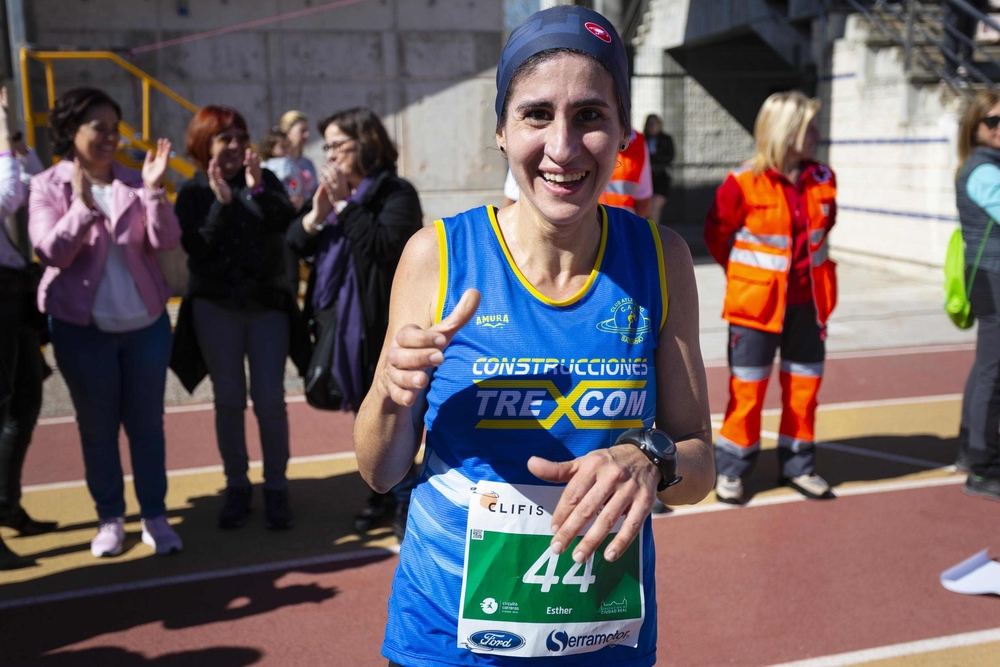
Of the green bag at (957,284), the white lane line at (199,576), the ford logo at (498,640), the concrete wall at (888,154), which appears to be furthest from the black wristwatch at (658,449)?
the concrete wall at (888,154)

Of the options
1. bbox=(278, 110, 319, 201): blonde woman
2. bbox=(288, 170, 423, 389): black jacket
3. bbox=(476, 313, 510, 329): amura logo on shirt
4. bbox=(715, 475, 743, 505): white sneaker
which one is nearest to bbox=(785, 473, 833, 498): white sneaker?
bbox=(715, 475, 743, 505): white sneaker

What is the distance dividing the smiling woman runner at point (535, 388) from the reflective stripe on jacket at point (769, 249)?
11.7 feet

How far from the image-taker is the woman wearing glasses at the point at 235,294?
5.13 meters

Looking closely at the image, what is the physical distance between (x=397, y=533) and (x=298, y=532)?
580 millimetres

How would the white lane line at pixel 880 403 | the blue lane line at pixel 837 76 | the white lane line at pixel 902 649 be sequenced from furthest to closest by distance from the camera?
the blue lane line at pixel 837 76, the white lane line at pixel 880 403, the white lane line at pixel 902 649

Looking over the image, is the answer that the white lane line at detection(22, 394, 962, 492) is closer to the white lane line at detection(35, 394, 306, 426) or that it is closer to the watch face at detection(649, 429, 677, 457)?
the white lane line at detection(35, 394, 306, 426)

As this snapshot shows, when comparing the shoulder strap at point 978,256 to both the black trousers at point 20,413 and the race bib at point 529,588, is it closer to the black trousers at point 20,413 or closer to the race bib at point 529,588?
the race bib at point 529,588

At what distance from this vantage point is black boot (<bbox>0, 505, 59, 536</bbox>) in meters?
5.27

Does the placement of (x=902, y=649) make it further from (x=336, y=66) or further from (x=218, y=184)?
(x=336, y=66)

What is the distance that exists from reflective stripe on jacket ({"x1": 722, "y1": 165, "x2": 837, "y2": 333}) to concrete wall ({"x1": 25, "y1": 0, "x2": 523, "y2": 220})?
7.98 meters

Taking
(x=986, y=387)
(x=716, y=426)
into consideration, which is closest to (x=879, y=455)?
(x=986, y=387)

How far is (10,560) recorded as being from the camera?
193 inches

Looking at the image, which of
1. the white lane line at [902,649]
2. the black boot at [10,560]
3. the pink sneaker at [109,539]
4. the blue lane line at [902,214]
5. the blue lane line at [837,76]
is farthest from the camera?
the blue lane line at [837,76]

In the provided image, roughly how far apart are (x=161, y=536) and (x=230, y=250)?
154 cm
